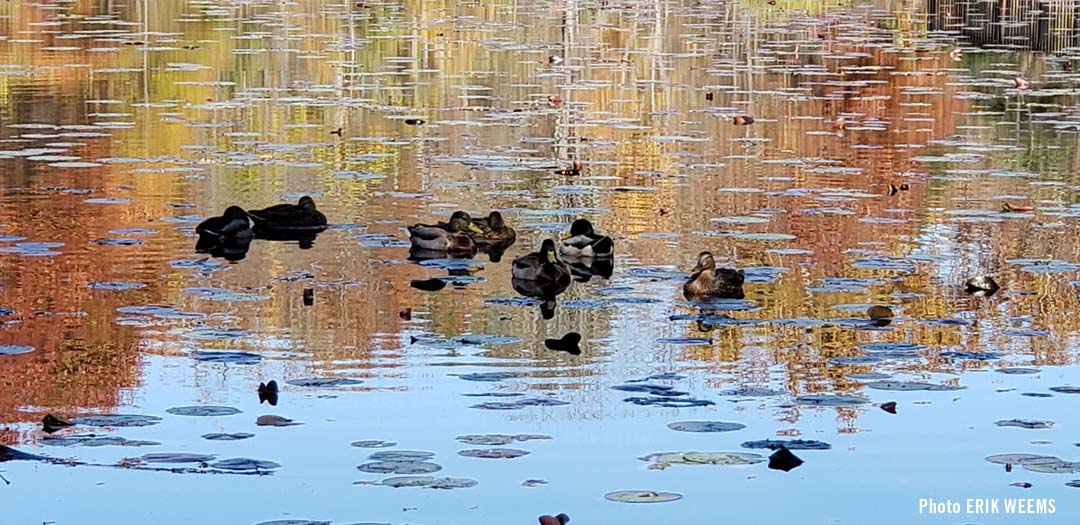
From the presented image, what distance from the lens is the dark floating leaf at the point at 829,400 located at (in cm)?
1007

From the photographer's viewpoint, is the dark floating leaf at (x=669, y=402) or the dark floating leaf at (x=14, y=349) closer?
the dark floating leaf at (x=669, y=402)

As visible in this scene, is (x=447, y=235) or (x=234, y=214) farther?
(x=234, y=214)

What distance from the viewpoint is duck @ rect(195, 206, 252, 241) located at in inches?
591

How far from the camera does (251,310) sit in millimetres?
12422

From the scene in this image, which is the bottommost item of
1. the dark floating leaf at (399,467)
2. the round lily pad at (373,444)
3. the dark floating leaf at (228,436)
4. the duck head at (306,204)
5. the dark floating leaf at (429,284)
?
the dark floating leaf at (399,467)

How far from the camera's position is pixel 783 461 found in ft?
29.1

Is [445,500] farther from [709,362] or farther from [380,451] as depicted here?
[709,362]

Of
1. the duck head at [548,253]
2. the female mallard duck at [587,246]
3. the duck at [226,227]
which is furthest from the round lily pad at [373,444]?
the duck at [226,227]

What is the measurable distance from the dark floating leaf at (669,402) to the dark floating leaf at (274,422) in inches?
71.8

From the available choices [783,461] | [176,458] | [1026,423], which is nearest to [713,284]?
[1026,423]

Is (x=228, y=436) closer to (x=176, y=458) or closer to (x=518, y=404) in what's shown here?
(x=176, y=458)

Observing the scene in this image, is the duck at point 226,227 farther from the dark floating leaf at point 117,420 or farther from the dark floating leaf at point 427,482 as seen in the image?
the dark floating leaf at point 427,482

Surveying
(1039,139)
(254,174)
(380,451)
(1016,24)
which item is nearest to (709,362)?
(380,451)

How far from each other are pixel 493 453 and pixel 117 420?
201 centimetres
